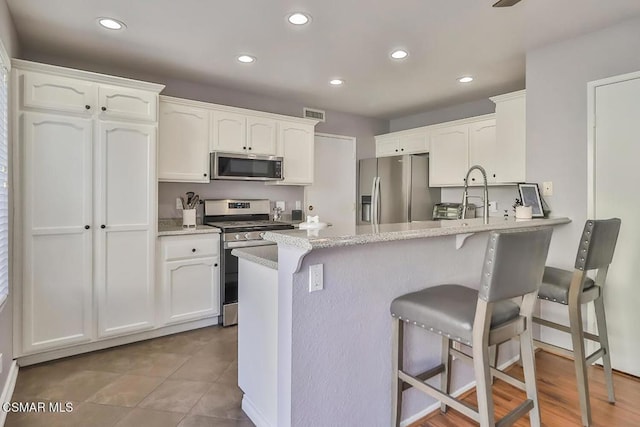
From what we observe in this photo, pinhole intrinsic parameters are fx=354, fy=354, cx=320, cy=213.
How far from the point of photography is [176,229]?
3322mm

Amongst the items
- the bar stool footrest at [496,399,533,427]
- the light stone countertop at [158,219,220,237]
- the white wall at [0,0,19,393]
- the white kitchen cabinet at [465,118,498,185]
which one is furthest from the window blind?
the white kitchen cabinet at [465,118,498,185]

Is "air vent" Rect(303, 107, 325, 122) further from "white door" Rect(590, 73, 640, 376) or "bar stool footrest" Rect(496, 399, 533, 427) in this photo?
"bar stool footrest" Rect(496, 399, 533, 427)

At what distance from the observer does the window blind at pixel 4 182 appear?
205 cm

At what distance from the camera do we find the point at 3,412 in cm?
192

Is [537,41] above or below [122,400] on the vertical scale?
above

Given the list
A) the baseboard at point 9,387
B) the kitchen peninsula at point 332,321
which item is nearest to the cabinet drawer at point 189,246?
the baseboard at point 9,387

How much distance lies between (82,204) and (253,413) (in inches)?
77.9

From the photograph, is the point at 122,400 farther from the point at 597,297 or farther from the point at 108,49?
the point at 597,297

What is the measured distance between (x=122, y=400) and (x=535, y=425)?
221 centimetres

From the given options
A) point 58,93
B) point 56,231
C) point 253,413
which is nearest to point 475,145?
point 253,413

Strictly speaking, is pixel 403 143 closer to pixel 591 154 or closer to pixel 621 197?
pixel 591 154

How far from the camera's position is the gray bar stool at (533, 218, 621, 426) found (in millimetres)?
1873

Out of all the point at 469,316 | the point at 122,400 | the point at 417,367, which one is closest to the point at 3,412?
the point at 122,400

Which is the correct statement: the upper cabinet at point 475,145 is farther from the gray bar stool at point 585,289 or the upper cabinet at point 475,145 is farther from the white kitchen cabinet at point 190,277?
the white kitchen cabinet at point 190,277
